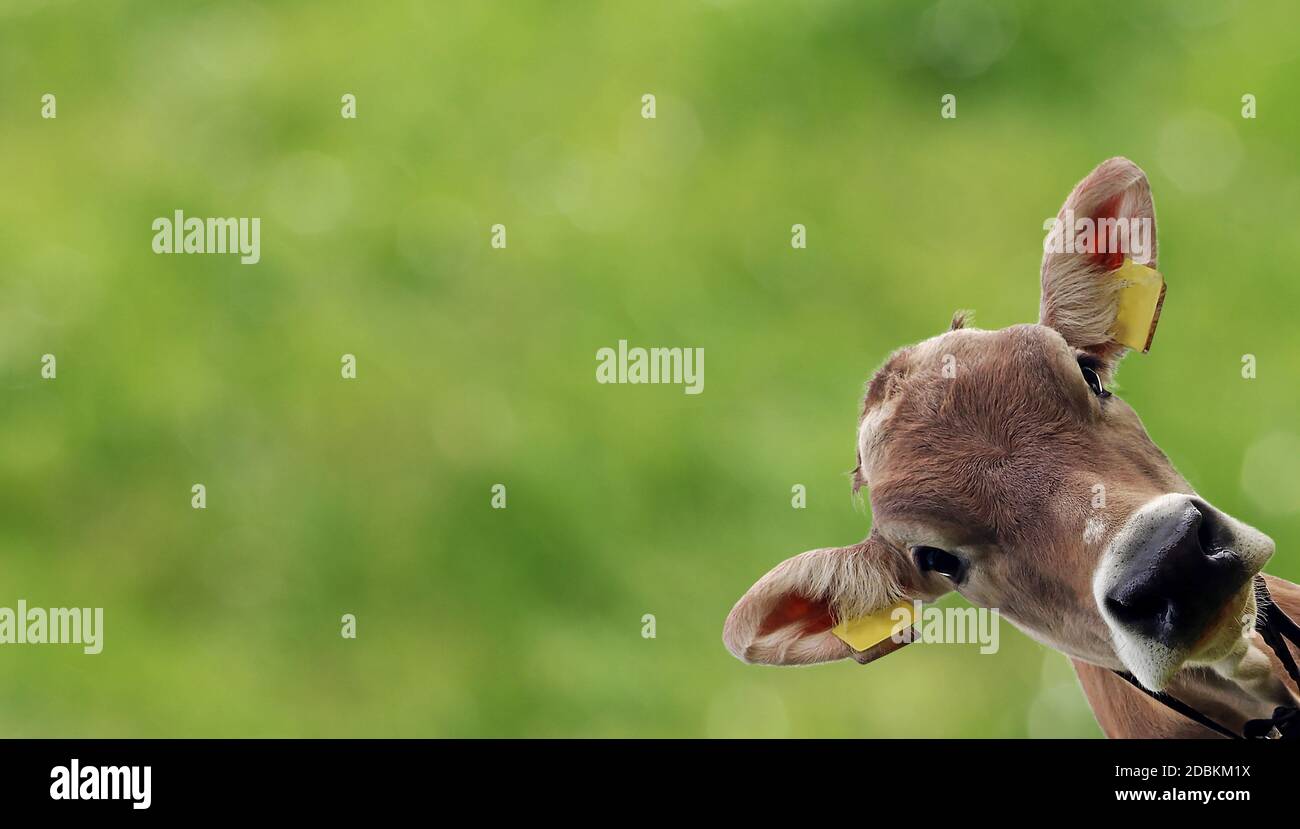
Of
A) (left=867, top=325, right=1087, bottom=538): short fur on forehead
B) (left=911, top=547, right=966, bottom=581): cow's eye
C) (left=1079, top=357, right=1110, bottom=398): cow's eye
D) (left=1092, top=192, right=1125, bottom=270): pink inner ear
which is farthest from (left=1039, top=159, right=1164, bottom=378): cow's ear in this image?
(left=911, top=547, right=966, bottom=581): cow's eye

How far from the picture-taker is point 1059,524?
9.53 feet

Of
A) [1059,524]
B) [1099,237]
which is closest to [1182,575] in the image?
[1059,524]

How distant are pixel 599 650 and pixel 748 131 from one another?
12.8 ft

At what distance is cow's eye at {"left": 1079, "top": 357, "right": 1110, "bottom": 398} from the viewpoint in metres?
3.13

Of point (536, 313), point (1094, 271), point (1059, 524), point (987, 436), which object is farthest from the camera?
point (536, 313)

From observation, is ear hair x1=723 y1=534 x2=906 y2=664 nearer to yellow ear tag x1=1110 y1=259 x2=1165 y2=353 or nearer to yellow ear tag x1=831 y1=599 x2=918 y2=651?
yellow ear tag x1=831 y1=599 x2=918 y2=651

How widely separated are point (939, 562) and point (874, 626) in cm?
24

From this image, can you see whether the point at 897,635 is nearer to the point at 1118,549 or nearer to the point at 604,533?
the point at 1118,549

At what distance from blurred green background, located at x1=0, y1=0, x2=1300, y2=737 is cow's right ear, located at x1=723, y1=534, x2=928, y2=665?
13.5 ft

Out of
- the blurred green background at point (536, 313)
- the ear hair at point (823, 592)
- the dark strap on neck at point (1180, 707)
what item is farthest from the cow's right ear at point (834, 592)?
the blurred green background at point (536, 313)

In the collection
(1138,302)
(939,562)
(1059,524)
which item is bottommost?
(939,562)

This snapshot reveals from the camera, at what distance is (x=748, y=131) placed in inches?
353

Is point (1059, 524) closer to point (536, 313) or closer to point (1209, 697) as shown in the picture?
→ point (1209, 697)

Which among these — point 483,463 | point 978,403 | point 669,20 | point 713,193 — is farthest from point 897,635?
point 669,20
